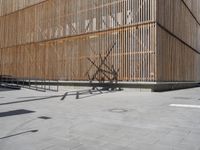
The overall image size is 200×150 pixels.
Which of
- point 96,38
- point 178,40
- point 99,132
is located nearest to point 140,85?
point 96,38

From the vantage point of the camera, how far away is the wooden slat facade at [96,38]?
67.0 feet

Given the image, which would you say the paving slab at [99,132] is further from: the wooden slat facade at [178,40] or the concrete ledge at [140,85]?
the wooden slat facade at [178,40]

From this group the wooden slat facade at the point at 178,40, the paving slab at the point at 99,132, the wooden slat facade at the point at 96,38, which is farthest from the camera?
the wooden slat facade at the point at 178,40

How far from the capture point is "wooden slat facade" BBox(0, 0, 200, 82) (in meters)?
20.4

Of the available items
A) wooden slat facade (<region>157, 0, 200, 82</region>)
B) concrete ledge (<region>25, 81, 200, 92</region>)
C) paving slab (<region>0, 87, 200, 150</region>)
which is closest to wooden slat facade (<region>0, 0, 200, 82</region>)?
wooden slat facade (<region>157, 0, 200, 82</region>)

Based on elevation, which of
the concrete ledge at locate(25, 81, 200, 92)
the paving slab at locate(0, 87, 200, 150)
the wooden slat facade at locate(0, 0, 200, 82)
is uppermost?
the wooden slat facade at locate(0, 0, 200, 82)

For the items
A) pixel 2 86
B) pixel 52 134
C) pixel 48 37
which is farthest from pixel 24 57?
pixel 52 134

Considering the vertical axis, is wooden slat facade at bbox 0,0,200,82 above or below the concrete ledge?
above

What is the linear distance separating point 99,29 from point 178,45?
10038 mm

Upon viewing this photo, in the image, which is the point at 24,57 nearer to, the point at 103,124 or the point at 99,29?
the point at 99,29

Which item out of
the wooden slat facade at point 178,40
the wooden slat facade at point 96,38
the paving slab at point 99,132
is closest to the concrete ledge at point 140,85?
the wooden slat facade at point 96,38

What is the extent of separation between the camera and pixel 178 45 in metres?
28.3

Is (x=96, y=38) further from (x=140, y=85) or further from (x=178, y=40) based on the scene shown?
(x=178, y=40)

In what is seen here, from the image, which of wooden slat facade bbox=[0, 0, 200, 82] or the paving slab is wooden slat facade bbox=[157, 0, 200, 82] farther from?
the paving slab
